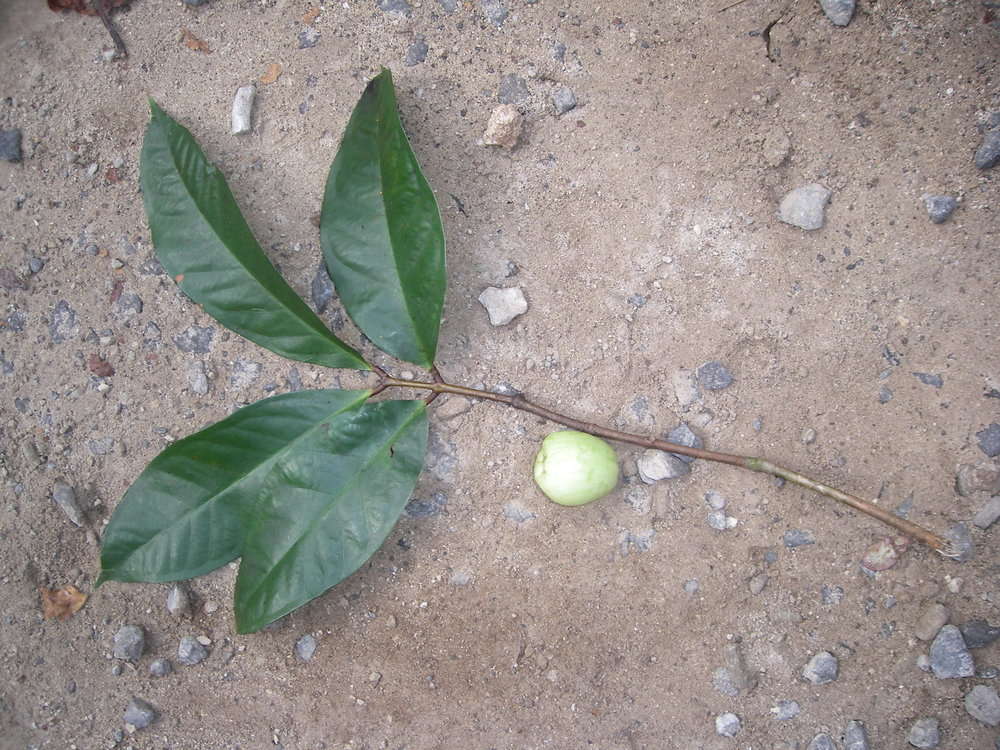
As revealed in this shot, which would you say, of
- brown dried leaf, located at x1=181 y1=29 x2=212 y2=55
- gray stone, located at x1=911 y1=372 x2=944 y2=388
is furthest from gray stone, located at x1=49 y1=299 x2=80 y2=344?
gray stone, located at x1=911 y1=372 x2=944 y2=388

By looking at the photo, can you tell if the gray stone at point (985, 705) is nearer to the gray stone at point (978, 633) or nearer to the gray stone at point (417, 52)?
the gray stone at point (978, 633)

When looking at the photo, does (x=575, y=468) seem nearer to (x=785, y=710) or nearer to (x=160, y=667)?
(x=785, y=710)

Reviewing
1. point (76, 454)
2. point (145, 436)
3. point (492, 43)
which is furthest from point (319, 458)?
point (492, 43)

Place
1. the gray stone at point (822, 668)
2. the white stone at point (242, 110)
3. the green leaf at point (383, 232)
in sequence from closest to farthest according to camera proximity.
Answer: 1. the green leaf at point (383, 232)
2. the gray stone at point (822, 668)
3. the white stone at point (242, 110)

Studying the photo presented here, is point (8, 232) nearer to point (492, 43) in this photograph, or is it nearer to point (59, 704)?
point (59, 704)

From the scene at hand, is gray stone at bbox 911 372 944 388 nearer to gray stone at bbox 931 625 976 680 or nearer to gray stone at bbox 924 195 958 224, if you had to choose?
gray stone at bbox 924 195 958 224

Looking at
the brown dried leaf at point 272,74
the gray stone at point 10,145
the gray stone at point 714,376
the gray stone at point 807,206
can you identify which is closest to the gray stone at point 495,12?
the brown dried leaf at point 272,74

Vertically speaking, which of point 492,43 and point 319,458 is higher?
point 492,43
